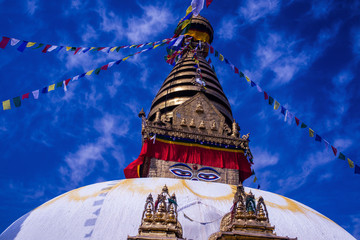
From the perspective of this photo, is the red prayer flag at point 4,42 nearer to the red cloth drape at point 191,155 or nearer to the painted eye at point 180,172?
the red cloth drape at point 191,155

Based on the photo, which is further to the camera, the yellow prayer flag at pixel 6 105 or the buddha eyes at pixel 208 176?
the buddha eyes at pixel 208 176

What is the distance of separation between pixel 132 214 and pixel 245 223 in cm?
224

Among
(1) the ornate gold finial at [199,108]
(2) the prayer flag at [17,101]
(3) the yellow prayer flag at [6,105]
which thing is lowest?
(3) the yellow prayer flag at [6,105]

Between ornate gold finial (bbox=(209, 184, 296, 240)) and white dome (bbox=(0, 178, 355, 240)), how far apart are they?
22.2 inches

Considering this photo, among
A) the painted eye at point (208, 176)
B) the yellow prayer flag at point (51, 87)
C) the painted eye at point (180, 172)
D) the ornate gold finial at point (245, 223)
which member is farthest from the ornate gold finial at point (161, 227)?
the painted eye at point (208, 176)

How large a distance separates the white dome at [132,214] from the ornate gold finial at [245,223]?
22.2 inches

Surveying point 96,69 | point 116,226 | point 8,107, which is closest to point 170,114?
point 96,69

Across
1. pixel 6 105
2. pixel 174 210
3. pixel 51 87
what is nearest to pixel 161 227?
pixel 174 210

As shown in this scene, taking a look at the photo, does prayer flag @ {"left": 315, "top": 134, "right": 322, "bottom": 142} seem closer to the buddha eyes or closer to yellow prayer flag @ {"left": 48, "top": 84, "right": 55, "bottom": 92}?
the buddha eyes

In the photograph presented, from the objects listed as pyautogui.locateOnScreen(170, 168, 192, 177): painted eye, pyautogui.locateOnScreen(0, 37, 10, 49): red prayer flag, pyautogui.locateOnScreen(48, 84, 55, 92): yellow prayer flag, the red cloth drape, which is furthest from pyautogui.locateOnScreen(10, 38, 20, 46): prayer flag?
pyautogui.locateOnScreen(170, 168, 192, 177): painted eye

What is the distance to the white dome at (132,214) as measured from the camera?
5.47 metres

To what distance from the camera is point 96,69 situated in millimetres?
9984

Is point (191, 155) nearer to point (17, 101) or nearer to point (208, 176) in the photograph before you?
point (208, 176)

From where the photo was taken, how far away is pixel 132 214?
5.74 metres
